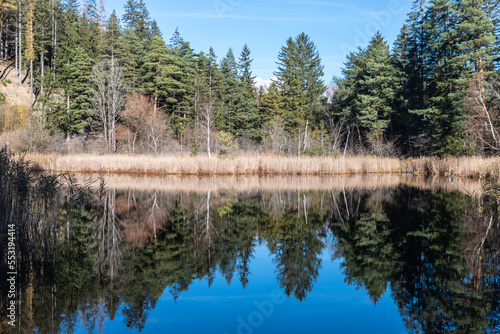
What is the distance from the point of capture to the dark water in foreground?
405cm

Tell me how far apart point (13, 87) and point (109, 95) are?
1702 cm

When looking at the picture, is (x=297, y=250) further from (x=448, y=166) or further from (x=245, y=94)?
(x=245, y=94)

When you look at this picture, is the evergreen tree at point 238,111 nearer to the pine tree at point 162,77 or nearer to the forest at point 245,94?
the forest at point 245,94

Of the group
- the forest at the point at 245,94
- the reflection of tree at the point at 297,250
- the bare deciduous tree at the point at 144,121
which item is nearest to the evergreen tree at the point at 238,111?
the forest at the point at 245,94

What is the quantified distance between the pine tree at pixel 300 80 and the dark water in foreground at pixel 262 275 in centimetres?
3138

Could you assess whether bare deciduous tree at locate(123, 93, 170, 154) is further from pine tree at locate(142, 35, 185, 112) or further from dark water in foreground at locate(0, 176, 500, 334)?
dark water in foreground at locate(0, 176, 500, 334)

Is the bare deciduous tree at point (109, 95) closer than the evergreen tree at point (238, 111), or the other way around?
the bare deciduous tree at point (109, 95)

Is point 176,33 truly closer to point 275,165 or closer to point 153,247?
point 275,165

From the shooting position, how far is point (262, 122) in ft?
140

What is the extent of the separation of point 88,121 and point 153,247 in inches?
1259

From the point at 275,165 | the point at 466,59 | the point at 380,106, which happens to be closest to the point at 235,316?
the point at 275,165

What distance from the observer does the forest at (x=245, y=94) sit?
24.9 m

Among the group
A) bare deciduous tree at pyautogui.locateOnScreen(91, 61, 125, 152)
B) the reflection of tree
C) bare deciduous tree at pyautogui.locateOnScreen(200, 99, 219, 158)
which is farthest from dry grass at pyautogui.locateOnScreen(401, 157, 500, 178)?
bare deciduous tree at pyautogui.locateOnScreen(91, 61, 125, 152)

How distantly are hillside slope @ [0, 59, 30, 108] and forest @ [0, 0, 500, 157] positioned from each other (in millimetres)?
488
